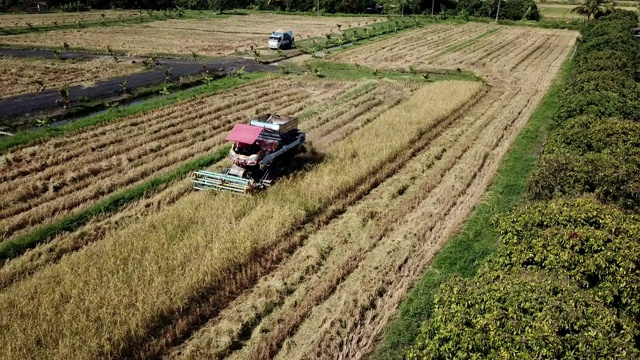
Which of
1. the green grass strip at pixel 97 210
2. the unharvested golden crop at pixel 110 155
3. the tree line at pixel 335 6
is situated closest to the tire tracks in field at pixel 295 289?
the green grass strip at pixel 97 210

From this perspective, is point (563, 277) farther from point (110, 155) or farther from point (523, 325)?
point (110, 155)

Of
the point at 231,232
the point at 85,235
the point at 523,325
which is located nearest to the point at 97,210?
the point at 85,235

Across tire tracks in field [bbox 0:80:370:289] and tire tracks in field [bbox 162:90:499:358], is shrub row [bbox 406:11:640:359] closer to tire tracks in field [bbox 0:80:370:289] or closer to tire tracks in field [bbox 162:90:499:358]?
tire tracks in field [bbox 162:90:499:358]

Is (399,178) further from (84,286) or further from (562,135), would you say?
(84,286)

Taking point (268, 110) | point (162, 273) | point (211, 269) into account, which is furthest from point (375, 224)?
point (268, 110)

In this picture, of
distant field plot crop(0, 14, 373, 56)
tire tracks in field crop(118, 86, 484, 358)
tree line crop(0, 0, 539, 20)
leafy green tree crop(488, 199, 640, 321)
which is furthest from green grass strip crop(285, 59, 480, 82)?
tree line crop(0, 0, 539, 20)

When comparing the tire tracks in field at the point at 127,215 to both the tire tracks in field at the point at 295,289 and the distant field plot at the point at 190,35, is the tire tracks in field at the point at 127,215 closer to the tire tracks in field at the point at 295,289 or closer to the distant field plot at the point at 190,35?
the tire tracks in field at the point at 295,289
